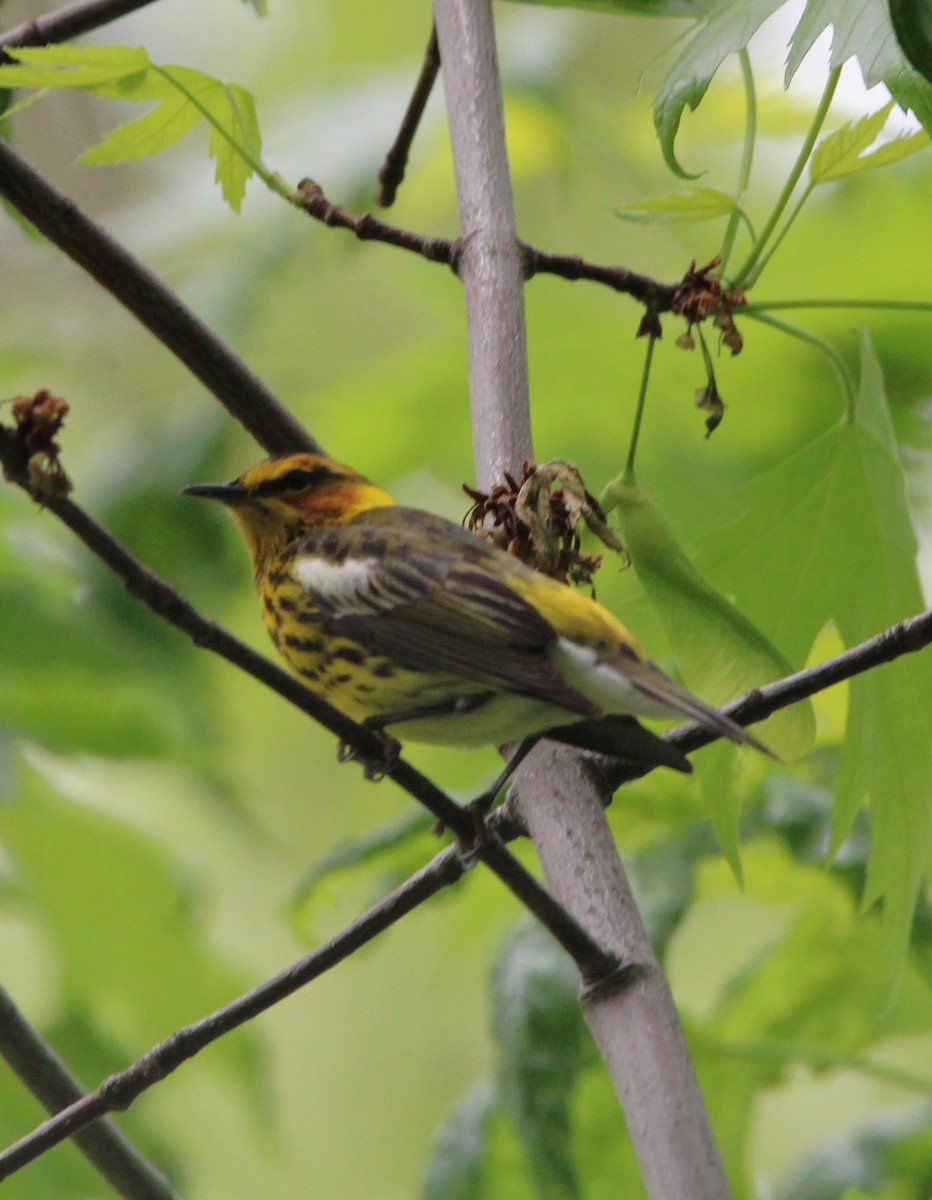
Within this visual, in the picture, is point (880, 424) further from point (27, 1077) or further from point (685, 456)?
point (27, 1077)

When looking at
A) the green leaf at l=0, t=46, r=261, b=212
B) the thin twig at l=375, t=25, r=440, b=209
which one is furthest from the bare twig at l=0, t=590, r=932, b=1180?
the thin twig at l=375, t=25, r=440, b=209

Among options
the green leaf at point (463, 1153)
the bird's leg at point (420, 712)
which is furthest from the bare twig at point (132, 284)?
the green leaf at point (463, 1153)

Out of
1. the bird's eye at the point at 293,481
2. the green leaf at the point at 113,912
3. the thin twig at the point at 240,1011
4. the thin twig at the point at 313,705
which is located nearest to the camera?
the thin twig at the point at 313,705

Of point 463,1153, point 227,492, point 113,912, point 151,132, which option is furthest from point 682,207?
point 113,912

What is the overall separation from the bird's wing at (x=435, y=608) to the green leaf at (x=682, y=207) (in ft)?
1.92

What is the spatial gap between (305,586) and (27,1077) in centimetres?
86

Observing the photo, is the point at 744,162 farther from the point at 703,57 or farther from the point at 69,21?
the point at 69,21

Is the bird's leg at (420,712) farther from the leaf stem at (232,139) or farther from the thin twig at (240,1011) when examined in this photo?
the leaf stem at (232,139)

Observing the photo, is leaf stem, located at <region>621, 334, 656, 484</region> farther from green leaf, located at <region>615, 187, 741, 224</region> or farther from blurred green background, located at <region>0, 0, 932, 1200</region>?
blurred green background, located at <region>0, 0, 932, 1200</region>

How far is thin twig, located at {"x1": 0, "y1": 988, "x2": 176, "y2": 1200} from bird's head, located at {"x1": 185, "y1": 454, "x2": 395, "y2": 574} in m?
0.96

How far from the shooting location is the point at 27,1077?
191cm

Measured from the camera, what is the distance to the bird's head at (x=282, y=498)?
2.52m

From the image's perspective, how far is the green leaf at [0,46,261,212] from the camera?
1.73 metres

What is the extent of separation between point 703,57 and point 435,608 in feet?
2.83
